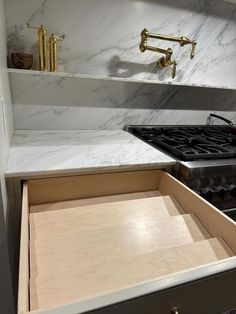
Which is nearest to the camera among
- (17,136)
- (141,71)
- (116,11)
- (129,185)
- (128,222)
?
(128,222)

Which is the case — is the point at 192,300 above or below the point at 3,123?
below

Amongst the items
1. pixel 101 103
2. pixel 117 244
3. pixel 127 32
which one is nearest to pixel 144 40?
pixel 127 32

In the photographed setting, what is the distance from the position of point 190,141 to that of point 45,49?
0.88m

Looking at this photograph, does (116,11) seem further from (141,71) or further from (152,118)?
(152,118)

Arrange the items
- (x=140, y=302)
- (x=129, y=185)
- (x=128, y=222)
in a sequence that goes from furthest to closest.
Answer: (x=129, y=185), (x=128, y=222), (x=140, y=302)

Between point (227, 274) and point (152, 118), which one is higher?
point (152, 118)

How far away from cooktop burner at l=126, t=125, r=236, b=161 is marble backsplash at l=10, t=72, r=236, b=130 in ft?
0.33

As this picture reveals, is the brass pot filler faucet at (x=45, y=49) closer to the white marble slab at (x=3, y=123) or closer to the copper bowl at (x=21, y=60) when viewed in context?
the copper bowl at (x=21, y=60)

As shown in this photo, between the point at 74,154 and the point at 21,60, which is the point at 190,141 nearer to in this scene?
the point at 74,154

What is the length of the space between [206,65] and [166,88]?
0.36 metres

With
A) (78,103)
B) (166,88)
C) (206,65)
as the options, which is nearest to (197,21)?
(206,65)

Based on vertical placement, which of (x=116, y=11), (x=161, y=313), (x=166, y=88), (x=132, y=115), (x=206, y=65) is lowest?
(x=161, y=313)

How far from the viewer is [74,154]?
0.95 metres

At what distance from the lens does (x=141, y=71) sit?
1.42 m
